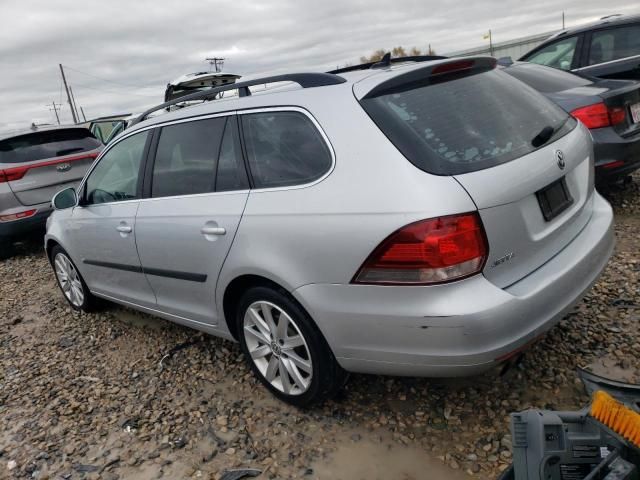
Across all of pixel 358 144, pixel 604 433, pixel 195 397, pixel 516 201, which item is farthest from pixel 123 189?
pixel 604 433

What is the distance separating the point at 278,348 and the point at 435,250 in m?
1.09

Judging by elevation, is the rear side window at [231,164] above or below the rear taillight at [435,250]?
above

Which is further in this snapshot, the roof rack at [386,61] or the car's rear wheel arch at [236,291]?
the roof rack at [386,61]

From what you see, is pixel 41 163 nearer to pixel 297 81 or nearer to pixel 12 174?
pixel 12 174

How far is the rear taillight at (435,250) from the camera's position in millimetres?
2002

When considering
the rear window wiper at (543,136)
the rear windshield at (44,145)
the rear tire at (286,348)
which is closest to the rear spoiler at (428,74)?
the rear window wiper at (543,136)

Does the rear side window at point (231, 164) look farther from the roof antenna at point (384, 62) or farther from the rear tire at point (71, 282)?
the rear tire at point (71, 282)

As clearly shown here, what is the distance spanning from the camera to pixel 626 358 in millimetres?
2844

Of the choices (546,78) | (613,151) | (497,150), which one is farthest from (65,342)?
(546,78)

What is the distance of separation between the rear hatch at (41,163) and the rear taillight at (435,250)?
19.5 ft

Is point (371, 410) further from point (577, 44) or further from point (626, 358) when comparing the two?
point (577, 44)

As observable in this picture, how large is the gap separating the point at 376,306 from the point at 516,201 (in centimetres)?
72

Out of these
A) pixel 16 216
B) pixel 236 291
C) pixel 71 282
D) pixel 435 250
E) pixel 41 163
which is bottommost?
pixel 71 282

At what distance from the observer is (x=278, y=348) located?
2.71 meters
